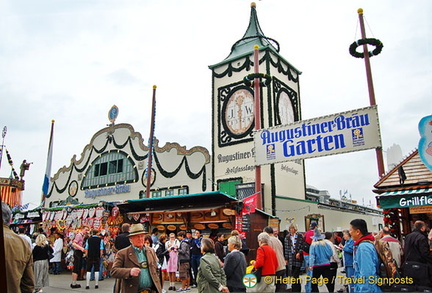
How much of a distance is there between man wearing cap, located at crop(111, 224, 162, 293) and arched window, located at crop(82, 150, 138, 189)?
21444mm

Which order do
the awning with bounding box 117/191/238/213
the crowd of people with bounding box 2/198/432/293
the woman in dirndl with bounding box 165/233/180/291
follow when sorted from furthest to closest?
the awning with bounding box 117/191/238/213 → the woman in dirndl with bounding box 165/233/180/291 → the crowd of people with bounding box 2/198/432/293

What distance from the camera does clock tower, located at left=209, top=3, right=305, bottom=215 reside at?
21.0 m

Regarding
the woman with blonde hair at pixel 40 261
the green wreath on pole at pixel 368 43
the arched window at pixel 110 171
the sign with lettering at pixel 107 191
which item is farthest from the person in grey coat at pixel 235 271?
the sign with lettering at pixel 107 191

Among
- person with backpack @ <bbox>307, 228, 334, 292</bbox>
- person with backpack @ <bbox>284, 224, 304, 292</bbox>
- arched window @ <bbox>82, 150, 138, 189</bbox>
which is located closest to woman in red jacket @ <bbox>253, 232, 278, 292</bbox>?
person with backpack @ <bbox>307, 228, 334, 292</bbox>

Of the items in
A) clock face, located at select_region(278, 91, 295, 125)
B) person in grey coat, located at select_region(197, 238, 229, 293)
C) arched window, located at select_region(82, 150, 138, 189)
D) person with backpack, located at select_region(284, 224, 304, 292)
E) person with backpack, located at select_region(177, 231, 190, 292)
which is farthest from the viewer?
arched window, located at select_region(82, 150, 138, 189)

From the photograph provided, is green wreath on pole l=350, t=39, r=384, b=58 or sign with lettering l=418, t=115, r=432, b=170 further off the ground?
green wreath on pole l=350, t=39, r=384, b=58

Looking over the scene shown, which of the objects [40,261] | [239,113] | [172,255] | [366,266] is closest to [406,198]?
[366,266]

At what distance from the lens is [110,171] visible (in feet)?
93.1

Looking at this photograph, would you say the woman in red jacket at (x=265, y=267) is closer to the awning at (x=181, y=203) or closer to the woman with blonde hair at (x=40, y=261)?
the awning at (x=181, y=203)

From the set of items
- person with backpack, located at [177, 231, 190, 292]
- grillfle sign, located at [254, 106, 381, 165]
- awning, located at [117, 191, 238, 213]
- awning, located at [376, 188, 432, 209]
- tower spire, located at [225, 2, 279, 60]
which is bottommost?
person with backpack, located at [177, 231, 190, 292]

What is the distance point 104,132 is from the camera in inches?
1166

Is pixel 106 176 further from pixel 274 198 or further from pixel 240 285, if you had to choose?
pixel 240 285

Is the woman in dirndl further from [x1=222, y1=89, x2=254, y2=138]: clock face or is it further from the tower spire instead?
the tower spire

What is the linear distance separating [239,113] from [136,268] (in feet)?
59.5
